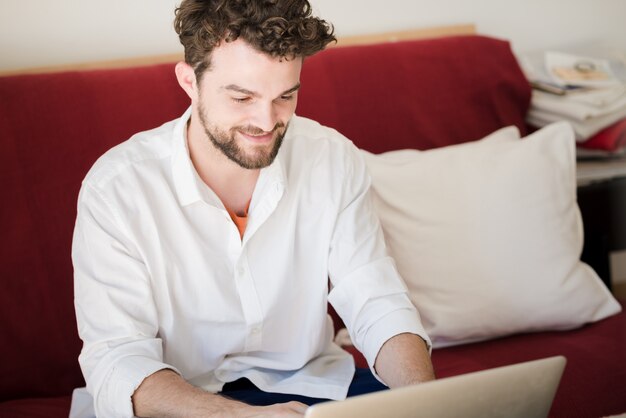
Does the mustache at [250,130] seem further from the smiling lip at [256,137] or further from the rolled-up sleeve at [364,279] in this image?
the rolled-up sleeve at [364,279]

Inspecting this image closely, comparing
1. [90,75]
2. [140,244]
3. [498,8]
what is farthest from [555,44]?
[140,244]

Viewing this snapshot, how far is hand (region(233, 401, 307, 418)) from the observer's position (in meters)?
1.14

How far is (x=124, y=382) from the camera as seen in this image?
127cm

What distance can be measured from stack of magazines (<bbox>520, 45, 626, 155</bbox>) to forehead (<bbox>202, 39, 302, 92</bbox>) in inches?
44.7

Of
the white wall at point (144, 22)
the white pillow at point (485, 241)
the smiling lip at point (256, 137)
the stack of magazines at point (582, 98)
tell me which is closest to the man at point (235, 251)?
the smiling lip at point (256, 137)

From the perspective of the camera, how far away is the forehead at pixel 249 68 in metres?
1.34

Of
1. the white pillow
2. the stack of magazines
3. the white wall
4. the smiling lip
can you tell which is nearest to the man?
the smiling lip

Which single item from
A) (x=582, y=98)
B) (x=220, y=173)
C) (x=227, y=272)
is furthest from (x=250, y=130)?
(x=582, y=98)

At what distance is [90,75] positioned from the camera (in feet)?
5.78

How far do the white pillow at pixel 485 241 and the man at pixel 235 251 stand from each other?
0.26 metres

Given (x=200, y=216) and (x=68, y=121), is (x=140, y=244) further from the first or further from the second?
(x=68, y=121)

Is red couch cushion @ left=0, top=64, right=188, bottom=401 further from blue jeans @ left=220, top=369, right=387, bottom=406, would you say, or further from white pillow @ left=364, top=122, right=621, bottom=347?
white pillow @ left=364, top=122, right=621, bottom=347

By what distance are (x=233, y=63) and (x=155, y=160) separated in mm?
238

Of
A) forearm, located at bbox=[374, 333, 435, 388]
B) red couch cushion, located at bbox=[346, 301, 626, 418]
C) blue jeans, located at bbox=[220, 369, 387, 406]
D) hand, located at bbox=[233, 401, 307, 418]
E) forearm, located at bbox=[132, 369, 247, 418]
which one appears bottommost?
red couch cushion, located at bbox=[346, 301, 626, 418]
